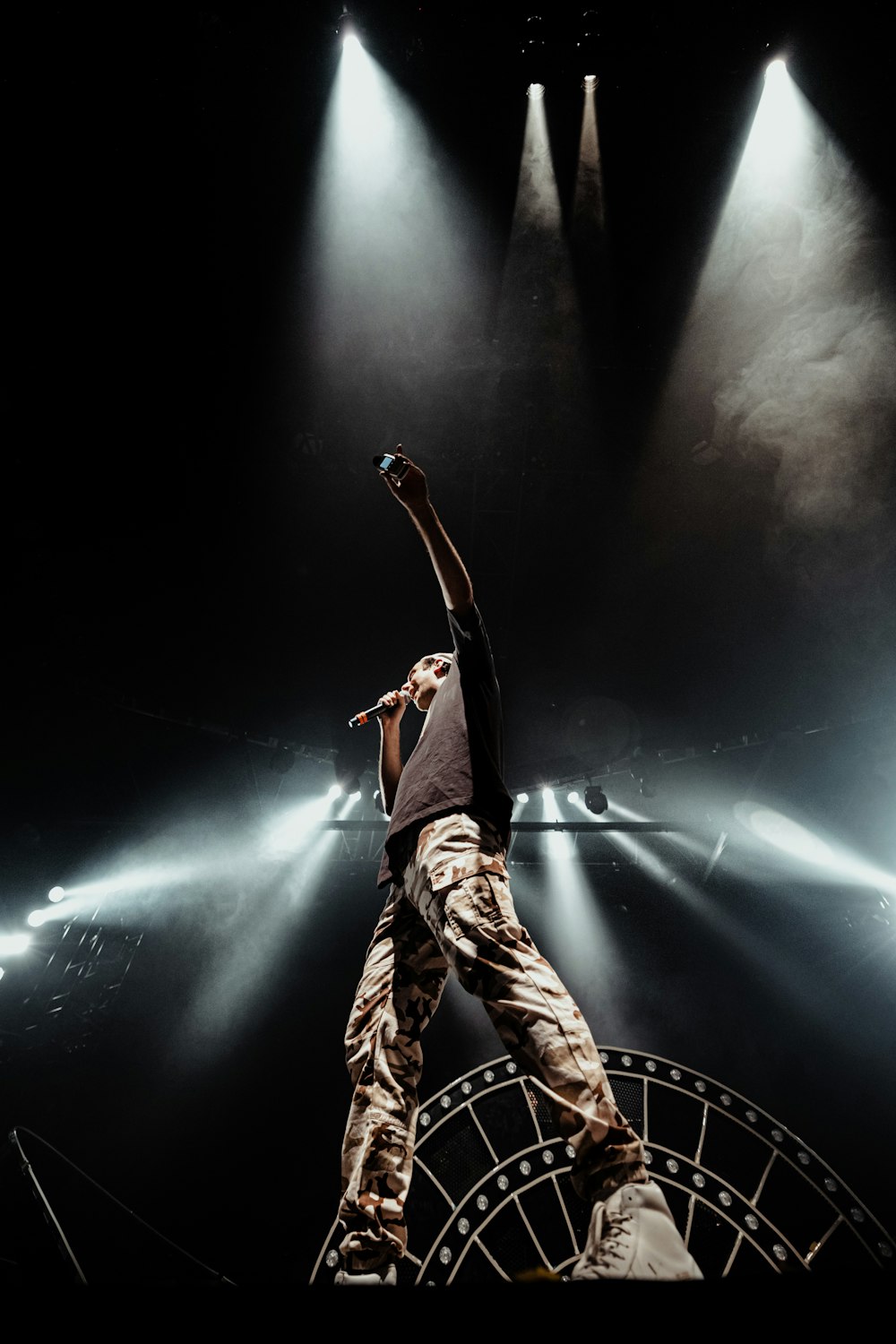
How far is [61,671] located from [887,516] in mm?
8239

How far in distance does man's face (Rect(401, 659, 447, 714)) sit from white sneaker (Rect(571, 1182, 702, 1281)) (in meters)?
1.97

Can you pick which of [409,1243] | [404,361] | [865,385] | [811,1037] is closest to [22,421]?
[404,361]

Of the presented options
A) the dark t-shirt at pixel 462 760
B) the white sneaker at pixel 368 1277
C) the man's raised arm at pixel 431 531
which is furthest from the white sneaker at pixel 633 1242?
the man's raised arm at pixel 431 531

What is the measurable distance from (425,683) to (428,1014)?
1.51 m

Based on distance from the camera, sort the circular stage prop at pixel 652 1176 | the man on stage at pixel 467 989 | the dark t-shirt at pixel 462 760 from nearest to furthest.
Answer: the man on stage at pixel 467 989
the dark t-shirt at pixel 462 760
the circular stage prop at pixel 652 1176

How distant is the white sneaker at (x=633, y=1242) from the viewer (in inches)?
37.8

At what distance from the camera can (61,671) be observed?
556 cm

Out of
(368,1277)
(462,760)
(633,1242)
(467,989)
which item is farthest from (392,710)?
(633,1242)

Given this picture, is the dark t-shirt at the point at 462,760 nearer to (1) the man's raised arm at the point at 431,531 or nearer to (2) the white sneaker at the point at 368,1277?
(1) the man's raised arm at the point at 431,531

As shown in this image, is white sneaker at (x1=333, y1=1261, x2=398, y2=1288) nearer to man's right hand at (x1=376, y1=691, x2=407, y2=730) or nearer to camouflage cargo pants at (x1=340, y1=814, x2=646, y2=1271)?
camouflage cargo pants at (x1=340, y1=814, x2=646, y2=1271)

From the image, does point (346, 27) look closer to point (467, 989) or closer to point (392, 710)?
point (392, 710)

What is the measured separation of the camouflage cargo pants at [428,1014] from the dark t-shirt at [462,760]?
7 cm

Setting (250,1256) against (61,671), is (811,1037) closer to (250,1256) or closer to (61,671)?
(250,1256)

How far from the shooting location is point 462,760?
1.97 metres
